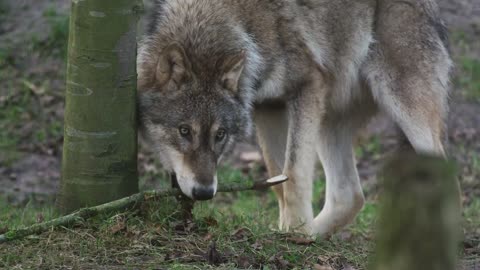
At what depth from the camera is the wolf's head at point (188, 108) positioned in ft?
16.9

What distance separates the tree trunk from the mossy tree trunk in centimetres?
298

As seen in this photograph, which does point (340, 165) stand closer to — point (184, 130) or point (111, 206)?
point (184, 130)

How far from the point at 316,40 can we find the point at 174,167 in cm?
161

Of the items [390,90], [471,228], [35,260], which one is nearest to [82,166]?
[35,260]

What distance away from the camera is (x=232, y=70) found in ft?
17.7

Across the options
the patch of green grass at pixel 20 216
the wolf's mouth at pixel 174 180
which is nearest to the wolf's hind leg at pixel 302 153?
the wolf's mouth at pixel 174 180

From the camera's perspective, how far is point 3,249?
14.3 feet

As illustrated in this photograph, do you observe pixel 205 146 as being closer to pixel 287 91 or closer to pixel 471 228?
pixel 287 91

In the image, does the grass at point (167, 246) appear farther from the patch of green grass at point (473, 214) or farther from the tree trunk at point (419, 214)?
the tree trunk at point (419, 214)

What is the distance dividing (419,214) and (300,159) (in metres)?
4.04

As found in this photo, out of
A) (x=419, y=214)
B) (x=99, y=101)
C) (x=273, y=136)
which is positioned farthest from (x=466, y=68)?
(x=419, y=214)

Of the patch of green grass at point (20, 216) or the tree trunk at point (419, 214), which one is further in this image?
the patch of green grass at point (20, 216)

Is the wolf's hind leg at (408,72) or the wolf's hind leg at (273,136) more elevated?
the wolf's hind leg at (408,72)

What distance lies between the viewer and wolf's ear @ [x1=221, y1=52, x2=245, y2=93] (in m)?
5.39
